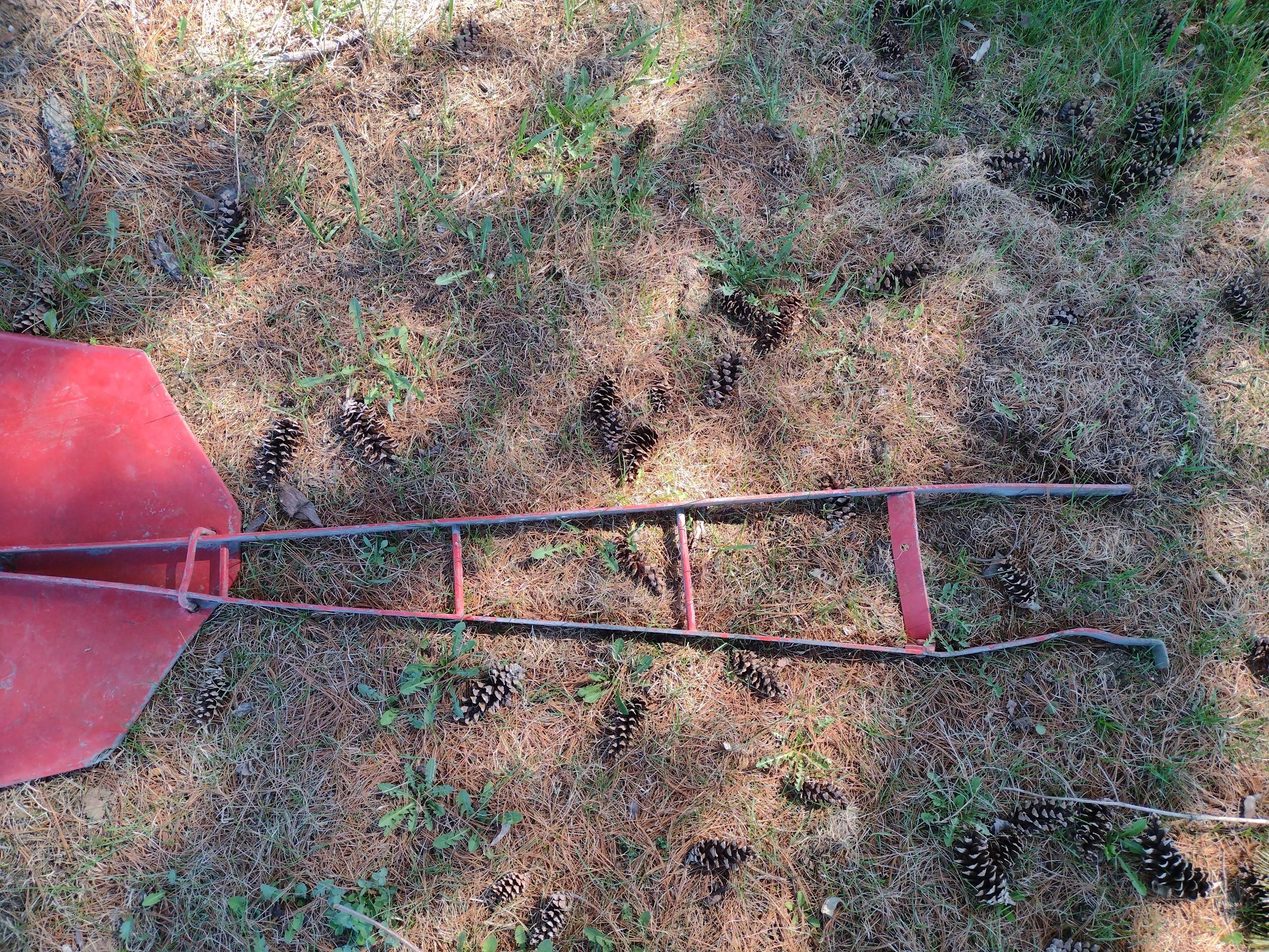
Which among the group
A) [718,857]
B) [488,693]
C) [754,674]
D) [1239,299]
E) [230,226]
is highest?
[230,226]

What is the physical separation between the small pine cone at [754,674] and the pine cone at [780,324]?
1115mm

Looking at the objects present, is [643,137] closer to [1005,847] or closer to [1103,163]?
[1103,163]

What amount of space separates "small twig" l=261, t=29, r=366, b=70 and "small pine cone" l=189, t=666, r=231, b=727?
2.28 metres

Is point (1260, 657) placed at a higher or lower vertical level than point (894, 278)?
lower

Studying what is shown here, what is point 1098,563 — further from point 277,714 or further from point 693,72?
point 277,714

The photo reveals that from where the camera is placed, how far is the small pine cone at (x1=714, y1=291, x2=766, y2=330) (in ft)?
8.86

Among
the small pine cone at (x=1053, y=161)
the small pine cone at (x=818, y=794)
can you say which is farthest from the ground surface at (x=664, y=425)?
the small pine cone at (x=1053, y=161)

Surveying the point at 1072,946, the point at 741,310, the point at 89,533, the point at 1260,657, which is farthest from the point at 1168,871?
the point at 89,533

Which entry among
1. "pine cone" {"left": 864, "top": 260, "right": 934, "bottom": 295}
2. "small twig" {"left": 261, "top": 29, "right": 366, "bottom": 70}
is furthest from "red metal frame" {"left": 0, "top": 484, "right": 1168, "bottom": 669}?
"small twig" {"left": 261, "top": 29, "right": 366, "bottom": 70}

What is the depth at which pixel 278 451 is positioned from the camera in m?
2.52

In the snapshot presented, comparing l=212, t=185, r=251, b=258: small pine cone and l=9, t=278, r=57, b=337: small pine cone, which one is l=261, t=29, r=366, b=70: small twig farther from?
l=9, t=278, r=57, b=337: small pine cone

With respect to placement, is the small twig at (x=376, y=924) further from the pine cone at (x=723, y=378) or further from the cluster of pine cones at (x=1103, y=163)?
the cluster of pine cones at (x=1103, y=163)

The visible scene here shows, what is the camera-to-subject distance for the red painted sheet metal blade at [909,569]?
2475mm

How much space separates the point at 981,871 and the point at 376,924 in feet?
6.26
